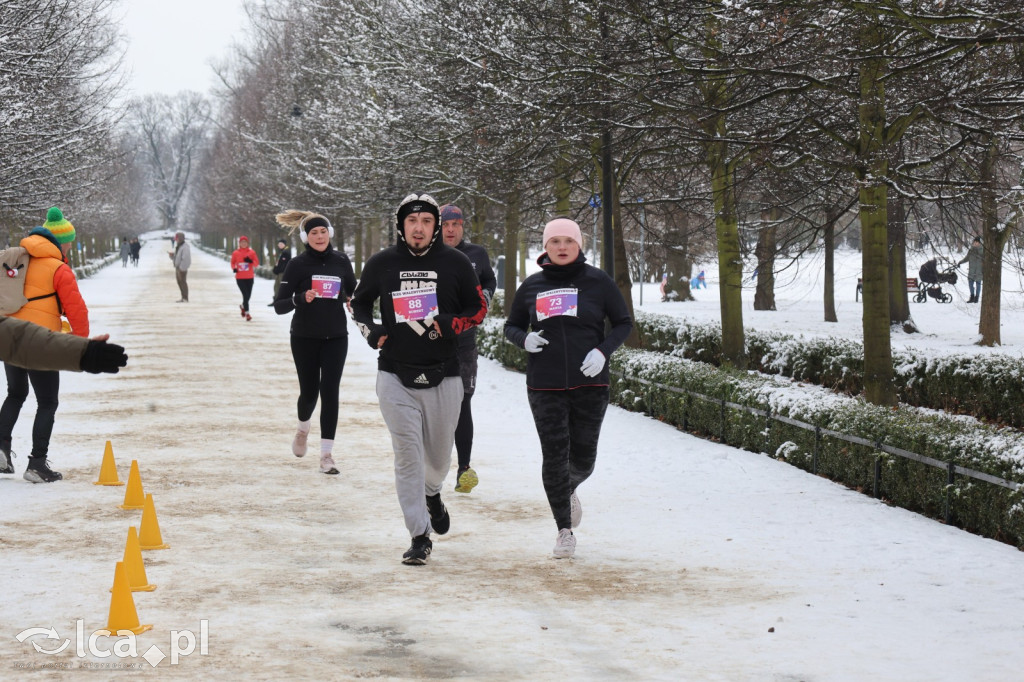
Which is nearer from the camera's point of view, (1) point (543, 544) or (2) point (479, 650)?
(2) point (479, 650)

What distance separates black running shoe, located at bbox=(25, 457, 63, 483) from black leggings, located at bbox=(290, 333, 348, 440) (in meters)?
1.92

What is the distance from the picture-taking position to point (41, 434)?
9.44 metres

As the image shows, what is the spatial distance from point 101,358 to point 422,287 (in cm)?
279

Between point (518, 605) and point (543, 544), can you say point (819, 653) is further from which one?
point (543, 544)

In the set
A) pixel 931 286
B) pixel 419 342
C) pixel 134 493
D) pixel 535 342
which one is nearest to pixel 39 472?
pixel 134 493

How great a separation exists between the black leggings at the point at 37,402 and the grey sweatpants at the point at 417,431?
3.39m

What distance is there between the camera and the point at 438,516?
24.8 feet

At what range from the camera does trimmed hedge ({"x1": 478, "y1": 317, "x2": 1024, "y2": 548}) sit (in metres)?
7.90

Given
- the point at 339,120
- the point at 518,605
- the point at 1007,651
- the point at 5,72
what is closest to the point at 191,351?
the point at 5,72

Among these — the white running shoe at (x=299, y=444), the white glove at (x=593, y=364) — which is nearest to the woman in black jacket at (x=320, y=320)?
the white running shoe at (x=299, y=444)

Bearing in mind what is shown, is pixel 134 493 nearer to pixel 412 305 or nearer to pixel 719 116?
pixel 412 305

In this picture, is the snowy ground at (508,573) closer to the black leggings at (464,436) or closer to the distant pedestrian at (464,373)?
the distant pedestrian at (464,373)

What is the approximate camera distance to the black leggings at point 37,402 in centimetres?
937

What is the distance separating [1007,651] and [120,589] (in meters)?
3.77
